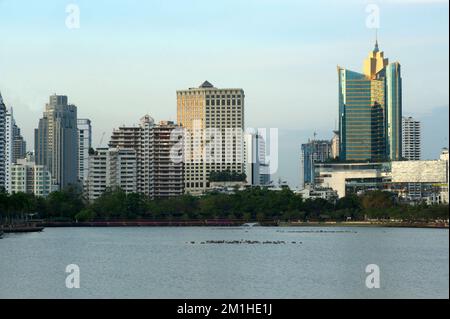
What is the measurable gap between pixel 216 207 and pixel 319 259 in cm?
8093

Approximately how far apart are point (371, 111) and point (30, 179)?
5998 cm

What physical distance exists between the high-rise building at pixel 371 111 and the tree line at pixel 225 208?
3910cm

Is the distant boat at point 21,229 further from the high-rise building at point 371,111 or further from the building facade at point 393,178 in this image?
the high-rise building at point 371,111

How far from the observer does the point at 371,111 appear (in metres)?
183

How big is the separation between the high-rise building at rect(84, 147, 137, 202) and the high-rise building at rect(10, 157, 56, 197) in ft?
65.1

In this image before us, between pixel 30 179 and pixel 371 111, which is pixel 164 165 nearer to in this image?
pixel 30 179

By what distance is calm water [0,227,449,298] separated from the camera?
123ft

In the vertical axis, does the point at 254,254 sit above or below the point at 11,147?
below

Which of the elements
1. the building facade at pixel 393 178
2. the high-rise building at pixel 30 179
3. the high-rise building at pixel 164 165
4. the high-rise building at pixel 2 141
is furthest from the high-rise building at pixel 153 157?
the building facade at pixel 393 178

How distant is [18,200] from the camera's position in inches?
4245

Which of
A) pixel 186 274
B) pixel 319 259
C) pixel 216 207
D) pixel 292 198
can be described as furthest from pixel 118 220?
pixel 186 274

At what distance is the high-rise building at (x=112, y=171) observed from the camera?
166 metres

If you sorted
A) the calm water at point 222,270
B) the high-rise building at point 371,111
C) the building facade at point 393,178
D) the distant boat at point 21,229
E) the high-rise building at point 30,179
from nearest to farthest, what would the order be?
the calm water at point 222,270 < the distant boat at point 21,229 < the building facade at point 393,178 < the high-rise building at point 371,111 < the high-rise building at point 30,179
